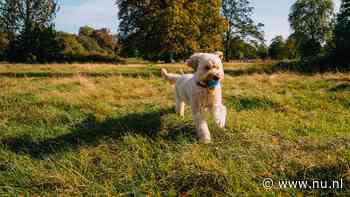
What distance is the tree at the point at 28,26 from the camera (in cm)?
4172

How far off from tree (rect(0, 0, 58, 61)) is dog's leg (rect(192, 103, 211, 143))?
3941 cm

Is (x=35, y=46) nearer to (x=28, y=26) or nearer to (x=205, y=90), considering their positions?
(x=28, y=26)

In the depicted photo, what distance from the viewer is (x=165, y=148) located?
16.1 feet

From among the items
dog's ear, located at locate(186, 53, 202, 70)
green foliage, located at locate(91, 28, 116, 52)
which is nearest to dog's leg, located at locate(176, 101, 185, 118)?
dog's ear, located at locate(186, 53, 202, 70)

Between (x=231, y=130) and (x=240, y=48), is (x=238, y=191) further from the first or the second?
(x=240, y=48)

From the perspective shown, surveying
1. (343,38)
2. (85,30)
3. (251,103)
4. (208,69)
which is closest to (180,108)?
(208,69)

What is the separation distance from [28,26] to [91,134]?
43.6 metres

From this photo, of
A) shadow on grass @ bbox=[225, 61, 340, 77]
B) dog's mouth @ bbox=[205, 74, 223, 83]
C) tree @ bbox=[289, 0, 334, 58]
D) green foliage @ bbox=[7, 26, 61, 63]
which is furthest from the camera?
tree @ bbox=[289, 0, 334, 58]

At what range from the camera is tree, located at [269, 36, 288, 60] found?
7394 cm

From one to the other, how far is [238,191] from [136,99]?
5.76m

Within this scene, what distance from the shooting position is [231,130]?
555 cm

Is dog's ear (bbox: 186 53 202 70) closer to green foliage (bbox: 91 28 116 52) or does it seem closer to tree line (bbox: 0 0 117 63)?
tree line (bbox: 0 0 117 63)

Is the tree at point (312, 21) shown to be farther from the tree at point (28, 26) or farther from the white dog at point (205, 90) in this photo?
the white dog at point (205, 90)

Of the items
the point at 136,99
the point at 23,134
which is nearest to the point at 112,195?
the point at 23,134
